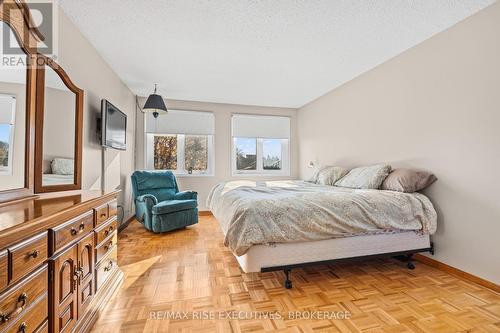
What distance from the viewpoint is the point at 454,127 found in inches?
88.2

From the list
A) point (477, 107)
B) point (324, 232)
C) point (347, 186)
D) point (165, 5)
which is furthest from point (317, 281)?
point (165, 5)

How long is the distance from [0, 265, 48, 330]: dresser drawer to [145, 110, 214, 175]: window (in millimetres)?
3796

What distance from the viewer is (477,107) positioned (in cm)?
206

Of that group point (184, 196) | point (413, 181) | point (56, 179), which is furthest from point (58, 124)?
point (413, 181)

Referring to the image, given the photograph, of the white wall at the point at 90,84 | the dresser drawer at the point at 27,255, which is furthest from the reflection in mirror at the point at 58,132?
the dresser drawer at the point at 27,255

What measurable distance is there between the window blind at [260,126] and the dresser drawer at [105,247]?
11.1 ft

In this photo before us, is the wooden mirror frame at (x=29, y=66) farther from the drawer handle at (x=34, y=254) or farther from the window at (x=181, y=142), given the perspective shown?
the window at (x=181, y=142)

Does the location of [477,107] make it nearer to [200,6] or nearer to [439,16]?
[439,16]

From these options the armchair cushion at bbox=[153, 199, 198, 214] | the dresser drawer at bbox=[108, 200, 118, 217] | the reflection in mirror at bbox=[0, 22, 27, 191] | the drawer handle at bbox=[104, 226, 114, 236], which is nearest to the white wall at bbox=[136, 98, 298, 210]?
the armchair cushion at bbox=[153, 199, 198, 214]

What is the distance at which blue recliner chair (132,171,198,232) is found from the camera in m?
3.40

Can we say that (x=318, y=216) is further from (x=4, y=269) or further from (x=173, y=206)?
(x=173, y=206)

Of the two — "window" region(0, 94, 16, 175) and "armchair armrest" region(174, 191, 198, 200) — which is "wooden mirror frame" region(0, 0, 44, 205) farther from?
"armchair armrest" region(174, 191, 198, 200)

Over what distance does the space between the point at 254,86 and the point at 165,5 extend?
2082 millimetres

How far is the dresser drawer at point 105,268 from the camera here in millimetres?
1614
